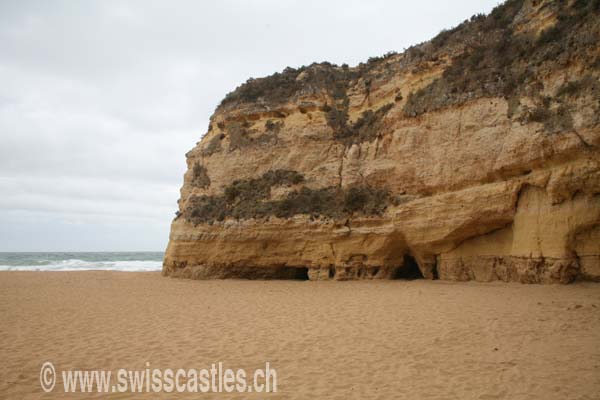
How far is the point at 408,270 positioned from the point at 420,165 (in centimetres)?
485

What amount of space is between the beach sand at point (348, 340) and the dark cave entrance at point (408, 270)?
4130mm

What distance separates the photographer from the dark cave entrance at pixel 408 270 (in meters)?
15.7

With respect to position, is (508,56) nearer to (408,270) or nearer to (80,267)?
(408,270)

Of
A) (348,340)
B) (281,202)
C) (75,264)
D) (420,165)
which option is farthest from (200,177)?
(75,264)

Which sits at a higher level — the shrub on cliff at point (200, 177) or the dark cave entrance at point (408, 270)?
the shrub on cliff at point (200, 177)

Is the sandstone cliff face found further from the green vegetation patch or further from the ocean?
the ocean

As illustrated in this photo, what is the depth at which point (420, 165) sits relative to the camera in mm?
14312

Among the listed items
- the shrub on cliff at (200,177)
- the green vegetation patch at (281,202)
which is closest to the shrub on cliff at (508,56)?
the green vegetation patch at (281,202)

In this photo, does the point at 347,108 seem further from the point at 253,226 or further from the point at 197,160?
the point at 197,160

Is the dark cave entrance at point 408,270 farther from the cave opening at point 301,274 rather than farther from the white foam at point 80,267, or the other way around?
the white foam at point 80,267

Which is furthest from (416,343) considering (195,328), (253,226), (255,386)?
(253,226)

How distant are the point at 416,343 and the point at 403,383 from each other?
165 cm

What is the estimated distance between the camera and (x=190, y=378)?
5168 millimetres

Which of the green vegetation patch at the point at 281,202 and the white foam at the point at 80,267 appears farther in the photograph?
the white foam at the point at 80,267
